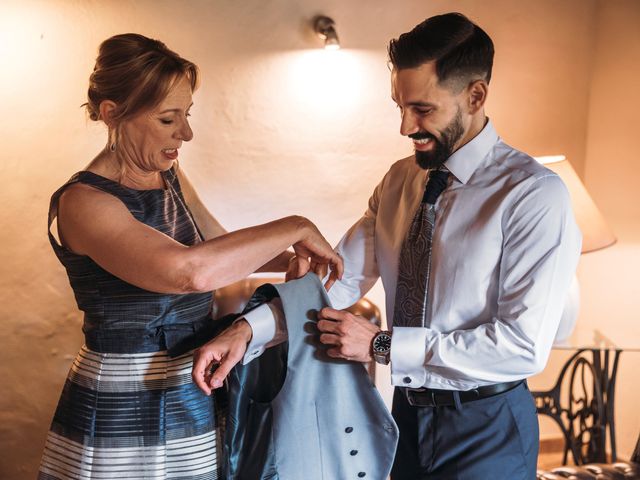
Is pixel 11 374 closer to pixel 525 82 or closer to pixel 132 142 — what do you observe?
pixel 132 142

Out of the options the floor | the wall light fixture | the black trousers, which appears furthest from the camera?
the floor

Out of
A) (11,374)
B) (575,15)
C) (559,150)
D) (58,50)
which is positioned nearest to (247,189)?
(58,50)

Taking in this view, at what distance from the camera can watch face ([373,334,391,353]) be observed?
1.65 metres

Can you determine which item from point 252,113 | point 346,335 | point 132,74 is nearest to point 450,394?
point 346,335

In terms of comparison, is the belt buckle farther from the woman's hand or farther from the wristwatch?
the woman's hand

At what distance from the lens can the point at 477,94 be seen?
1.77 m

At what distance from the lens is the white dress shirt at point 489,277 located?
1592 millimetres

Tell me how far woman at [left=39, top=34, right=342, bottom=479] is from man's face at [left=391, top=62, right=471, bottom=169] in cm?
35

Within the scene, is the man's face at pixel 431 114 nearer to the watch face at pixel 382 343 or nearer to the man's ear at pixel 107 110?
the watch face at pixel 382 343

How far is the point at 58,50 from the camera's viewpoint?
335cm

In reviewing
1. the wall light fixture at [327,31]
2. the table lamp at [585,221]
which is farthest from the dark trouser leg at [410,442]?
the wall light fixture at [327,31]

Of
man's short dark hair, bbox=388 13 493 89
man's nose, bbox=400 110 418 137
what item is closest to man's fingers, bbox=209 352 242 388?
man's nose, bbox=400 110 418 137

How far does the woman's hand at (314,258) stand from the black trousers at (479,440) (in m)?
0.42

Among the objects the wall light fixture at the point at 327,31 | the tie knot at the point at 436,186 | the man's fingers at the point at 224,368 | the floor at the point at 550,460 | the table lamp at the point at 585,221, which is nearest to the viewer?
the man's fingers at the point at 224,368
